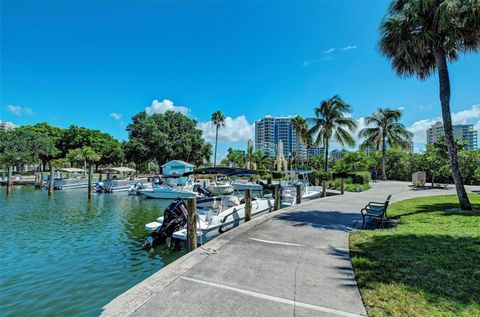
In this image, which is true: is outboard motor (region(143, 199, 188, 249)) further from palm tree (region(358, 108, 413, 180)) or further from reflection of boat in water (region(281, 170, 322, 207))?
palm tree (region(358, 108, 413, 180))

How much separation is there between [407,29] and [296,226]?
31.1 feet

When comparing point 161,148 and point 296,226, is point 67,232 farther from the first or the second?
point 161,148

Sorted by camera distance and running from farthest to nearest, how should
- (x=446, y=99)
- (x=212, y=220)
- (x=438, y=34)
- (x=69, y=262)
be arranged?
(x=446, y=99), (x=438, y=34), (x=212, y=220), (x=69, y=262)

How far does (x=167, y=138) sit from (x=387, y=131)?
126 feet

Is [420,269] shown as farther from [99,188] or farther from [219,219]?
[99,188]

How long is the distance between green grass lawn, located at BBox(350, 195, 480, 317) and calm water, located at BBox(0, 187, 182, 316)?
17.9ft

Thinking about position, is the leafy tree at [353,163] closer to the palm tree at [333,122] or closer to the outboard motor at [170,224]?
the palm tree at [333,122]

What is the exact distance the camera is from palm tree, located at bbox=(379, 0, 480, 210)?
9359 mm

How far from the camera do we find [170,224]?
31.2 feet

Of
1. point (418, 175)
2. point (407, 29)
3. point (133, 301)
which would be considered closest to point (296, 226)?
point (133, 301)

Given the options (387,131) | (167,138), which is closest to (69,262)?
(387,131)

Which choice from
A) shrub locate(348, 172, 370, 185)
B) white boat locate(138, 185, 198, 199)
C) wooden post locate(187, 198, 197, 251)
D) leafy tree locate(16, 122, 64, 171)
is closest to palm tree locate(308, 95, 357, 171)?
shrub locate(348, 172, 370, 185)

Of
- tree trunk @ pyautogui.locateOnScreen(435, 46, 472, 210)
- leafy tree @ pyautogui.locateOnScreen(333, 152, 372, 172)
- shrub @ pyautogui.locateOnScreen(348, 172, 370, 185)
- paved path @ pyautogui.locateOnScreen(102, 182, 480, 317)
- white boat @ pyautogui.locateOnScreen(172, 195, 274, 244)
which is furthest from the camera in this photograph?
leafy tree @ pyautogui.locateOnScreen(333, 152, 372, 172)

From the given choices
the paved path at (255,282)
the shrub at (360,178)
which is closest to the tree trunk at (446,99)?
the paved path at (255,282)
